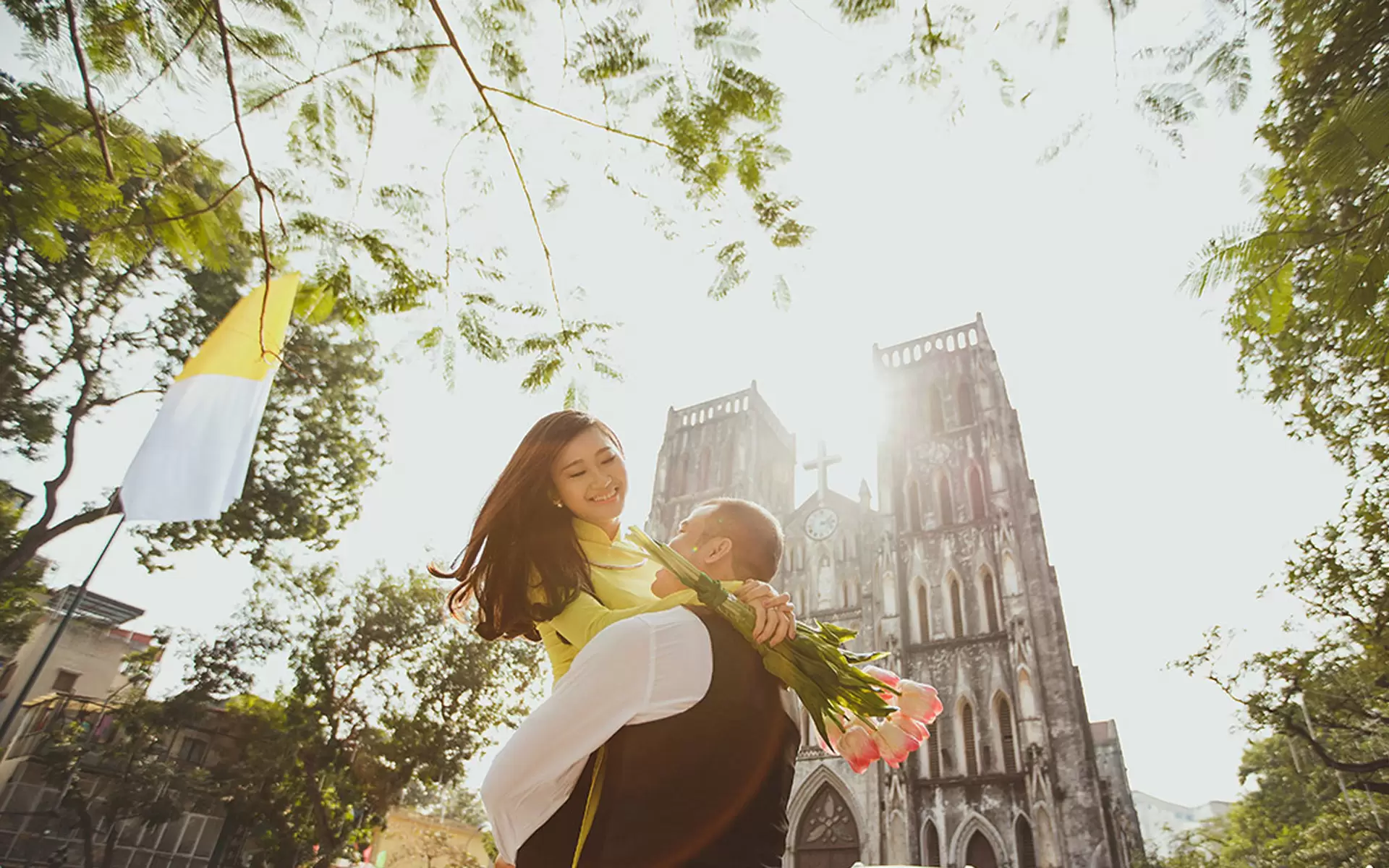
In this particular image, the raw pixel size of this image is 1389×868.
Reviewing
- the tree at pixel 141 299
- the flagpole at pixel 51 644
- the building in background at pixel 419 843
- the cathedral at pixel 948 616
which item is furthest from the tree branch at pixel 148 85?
the building in background at pixel 419 843

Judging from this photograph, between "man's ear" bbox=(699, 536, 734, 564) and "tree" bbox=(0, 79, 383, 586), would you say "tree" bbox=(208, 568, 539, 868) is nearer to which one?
"tree" bbox=(0, 79, 383, 586)

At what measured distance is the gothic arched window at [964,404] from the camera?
2377cm

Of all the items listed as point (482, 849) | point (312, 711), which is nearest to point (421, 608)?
point (312, 711)

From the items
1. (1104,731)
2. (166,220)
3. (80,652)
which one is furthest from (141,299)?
(1104,731)

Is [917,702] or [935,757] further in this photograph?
[935,757]

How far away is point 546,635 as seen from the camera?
1.78 m

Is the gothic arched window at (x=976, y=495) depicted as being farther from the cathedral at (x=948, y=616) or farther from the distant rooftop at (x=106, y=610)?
the distant rooftop at (x=106, y=610)

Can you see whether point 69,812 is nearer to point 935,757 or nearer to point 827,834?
point 827,834

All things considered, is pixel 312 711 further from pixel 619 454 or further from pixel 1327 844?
pixel 1327 844

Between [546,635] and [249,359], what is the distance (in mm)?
5318

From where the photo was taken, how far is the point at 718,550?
1.95m

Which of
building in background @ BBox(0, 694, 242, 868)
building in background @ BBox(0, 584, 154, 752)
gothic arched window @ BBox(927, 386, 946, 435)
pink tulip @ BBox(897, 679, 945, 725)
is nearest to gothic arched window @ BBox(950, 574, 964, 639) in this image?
gothic arched window @ BBox(927, 386, 946, 435)

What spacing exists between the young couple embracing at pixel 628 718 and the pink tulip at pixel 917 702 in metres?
0.33

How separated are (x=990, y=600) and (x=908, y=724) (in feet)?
67.0
